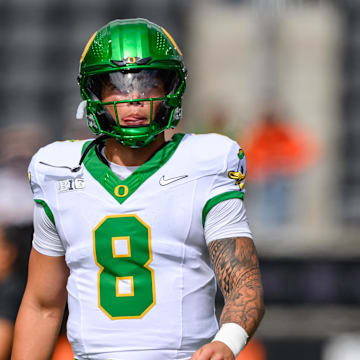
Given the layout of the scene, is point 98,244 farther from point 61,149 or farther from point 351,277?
point 351,277

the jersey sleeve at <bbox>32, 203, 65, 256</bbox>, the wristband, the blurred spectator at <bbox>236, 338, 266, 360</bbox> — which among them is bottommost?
the blurred spectator at <bbox>236, 338, 266, 360</bbox>

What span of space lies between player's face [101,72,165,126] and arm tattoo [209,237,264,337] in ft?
1.83

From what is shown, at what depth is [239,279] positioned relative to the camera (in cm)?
338

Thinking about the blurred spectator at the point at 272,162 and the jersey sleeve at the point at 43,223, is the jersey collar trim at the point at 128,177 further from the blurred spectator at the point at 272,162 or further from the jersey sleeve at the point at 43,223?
the blurred spectator at the point at 272,162

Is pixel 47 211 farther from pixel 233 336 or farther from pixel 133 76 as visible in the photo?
pixel 233 336

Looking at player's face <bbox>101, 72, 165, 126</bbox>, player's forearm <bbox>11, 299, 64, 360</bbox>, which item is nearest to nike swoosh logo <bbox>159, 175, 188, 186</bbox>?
player's face <bbox>101, 72, 165, 126</bbox>

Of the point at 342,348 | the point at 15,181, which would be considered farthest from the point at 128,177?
the point at 15,181

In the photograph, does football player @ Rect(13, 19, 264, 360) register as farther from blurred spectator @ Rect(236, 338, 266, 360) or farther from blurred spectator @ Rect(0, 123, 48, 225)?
blurred spectator @ Rect(0, 123, 48, 225)

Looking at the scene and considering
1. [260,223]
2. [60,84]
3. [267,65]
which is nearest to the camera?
[260,223]

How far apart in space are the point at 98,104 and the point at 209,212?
62 cm

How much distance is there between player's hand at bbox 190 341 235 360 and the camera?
3010 millimetres

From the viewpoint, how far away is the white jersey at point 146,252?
3441 mm

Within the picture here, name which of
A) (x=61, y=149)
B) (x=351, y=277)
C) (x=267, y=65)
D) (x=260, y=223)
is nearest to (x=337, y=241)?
(x=260, y=223)

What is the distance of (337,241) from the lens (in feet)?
42.3
